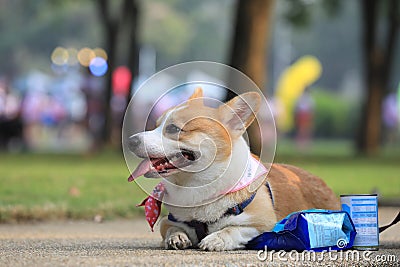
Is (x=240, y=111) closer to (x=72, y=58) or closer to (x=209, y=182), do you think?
(x=209, y=182)

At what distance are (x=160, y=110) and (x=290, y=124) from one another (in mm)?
54104

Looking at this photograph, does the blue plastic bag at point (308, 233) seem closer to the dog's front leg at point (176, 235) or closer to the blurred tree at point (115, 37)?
the dog's front leg at point (176, 235)

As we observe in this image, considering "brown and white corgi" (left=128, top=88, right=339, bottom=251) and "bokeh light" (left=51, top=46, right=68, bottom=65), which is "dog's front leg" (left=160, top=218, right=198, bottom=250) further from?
"bokeh light" (left=51, top=46, right=68, bottom=65)

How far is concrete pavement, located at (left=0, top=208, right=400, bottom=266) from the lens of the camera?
5656 millimetres

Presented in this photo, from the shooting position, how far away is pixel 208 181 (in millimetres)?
6508

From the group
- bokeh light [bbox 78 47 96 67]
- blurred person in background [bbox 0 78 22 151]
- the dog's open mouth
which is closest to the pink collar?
the dog's open mouth

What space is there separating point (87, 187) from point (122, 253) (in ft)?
22.8

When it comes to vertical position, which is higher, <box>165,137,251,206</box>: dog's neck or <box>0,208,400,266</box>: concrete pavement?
<box>165,137,251,206</box>: dog's neck

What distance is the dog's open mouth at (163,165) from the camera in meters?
6.39

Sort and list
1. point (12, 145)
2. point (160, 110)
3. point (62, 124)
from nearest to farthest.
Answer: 1. point (160, 110)
2. point (12, 145)
3. point (62, 124)

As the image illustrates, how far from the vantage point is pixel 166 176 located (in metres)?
6.46

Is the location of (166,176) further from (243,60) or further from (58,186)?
(243,60)

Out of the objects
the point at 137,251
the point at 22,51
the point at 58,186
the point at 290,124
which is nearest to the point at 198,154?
the point at 137,251

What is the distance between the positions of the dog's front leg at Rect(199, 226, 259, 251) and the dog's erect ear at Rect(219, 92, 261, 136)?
2.06ft
